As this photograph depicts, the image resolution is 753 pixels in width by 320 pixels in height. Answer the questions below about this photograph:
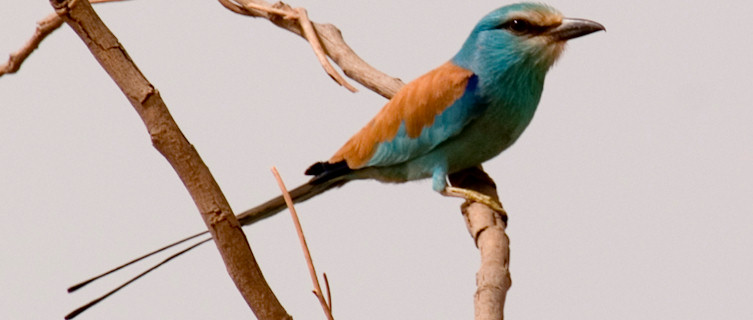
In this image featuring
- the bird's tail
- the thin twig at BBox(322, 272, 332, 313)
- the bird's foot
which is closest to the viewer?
the thin twig at BBox(322, 272, 332, 313)

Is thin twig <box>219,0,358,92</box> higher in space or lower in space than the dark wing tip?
higher

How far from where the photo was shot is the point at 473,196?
106 inches

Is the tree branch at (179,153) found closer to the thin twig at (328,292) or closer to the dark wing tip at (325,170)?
the thin twig at (328,292)

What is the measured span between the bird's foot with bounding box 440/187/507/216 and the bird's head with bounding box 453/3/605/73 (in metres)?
0.30

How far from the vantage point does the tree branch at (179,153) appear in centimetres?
209

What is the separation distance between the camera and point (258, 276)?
6.94ft

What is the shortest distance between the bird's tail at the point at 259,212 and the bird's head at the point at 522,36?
0.48 m

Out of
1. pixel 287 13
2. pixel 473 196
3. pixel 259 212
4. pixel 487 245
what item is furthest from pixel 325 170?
pixel 287 13

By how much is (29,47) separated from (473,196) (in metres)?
1.20

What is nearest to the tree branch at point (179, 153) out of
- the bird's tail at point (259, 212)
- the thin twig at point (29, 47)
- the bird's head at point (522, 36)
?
the bird's tail at point (259, 212)

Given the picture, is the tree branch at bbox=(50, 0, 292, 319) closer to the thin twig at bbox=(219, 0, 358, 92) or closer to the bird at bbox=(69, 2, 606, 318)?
the bird at bbox=(69, 2, 606, 318)

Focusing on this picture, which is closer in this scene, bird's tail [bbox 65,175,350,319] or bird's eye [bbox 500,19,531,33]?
bird's tail [bbox 65,175,350,319]

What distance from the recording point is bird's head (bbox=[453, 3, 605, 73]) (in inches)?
103

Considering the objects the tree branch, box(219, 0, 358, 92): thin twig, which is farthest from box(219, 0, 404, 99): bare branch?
the tree branch
